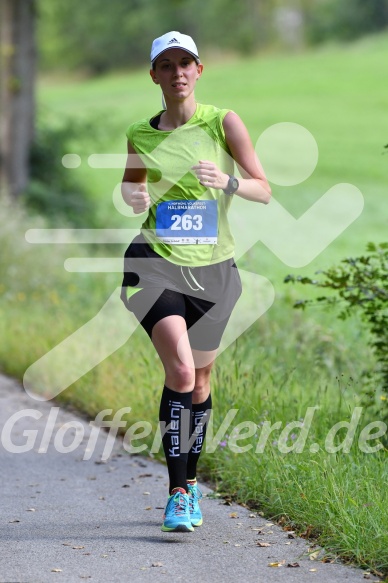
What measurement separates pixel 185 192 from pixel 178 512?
1.44 m

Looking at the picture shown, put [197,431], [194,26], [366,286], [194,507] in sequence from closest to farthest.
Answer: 1. [194,507]
2. [197,431]
3. [366,286]
4. [194,26]

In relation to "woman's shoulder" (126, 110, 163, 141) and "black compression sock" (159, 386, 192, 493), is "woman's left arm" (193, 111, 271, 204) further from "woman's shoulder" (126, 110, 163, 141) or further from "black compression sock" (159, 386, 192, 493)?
"black compression sock" (159, 386, 192, 493)

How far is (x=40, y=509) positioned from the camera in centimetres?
607

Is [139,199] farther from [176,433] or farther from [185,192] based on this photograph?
[176,433]

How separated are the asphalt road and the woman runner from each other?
0.25 metres

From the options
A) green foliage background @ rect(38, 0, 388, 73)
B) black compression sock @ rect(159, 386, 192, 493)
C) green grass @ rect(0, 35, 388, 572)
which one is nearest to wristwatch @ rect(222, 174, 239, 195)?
black compression sock @ rect(159, 386, 192, 493)

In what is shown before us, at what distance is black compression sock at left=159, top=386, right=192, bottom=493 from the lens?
5.44 m

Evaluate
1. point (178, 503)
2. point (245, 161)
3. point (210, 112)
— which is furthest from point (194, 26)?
point (178, 503)

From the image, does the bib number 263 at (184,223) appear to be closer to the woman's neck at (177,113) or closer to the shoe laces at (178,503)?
the woman's neck at (177,113)

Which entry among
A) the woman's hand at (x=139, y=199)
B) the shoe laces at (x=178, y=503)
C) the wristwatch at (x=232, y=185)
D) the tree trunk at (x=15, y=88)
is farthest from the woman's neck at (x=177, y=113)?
the tree trunk at (x=15, y=88)

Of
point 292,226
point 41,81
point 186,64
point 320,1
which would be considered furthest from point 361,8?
point 186,64

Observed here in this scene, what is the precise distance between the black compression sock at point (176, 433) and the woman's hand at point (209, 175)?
37.5 inches

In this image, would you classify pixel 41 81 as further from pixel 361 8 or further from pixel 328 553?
pixel 328 553

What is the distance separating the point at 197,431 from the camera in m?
5.77
